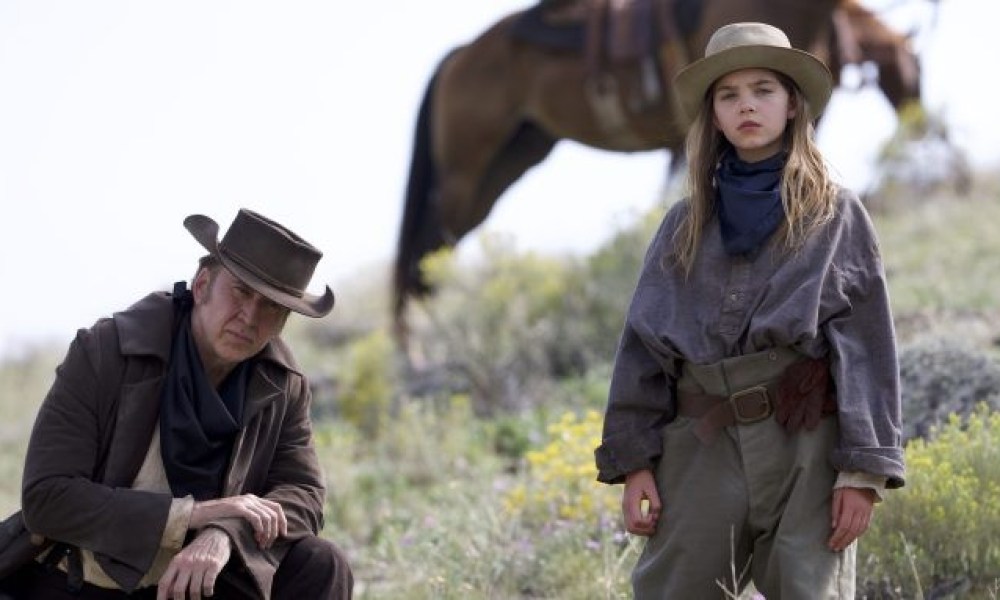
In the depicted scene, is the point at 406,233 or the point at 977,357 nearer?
the point at 977,357

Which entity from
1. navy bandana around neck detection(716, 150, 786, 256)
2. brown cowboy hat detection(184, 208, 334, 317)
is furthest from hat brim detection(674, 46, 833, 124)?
brown cowboy hat detection(184, 208, 334, 317)

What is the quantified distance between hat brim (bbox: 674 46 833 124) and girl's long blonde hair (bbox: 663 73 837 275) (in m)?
0.04

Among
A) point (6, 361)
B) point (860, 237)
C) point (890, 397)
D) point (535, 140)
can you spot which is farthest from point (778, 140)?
point (6, 361)

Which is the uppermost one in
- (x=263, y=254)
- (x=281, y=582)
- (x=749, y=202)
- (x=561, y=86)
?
(x=561, y=86)

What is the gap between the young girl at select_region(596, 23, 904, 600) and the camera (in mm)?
3332

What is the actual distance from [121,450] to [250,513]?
334 millimetres

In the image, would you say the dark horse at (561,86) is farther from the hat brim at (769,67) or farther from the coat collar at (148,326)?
the coat collar at (148,326)

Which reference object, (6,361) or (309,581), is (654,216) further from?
(6,361)

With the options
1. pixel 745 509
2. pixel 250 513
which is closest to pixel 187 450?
pixel 250 513

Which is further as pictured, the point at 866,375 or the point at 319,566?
the point at 319,566

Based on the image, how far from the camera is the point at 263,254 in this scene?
3.70m

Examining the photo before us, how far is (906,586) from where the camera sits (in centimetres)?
440

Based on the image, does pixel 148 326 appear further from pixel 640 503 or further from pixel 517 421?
pixel 517 421

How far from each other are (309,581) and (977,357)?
2.90 metres
